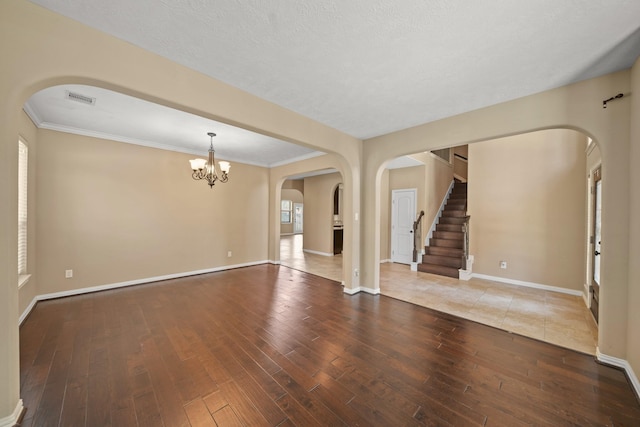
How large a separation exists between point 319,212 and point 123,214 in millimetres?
5617

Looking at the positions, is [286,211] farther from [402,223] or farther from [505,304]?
[505,304]

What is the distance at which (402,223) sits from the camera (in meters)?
6.87

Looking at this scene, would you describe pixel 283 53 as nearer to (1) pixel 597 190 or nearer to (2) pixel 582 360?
(2) pixel 582 360

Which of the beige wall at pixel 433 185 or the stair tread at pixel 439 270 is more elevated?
the beige wall at pixel 433 185

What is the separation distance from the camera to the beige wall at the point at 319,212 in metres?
8.22

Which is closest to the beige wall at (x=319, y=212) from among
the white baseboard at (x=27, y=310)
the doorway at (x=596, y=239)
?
the doorway at (x=596, y=239)

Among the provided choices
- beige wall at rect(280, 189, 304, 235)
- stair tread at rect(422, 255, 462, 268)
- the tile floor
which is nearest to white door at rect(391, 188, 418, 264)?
stair tread at rect(422, 255, 462, 268)

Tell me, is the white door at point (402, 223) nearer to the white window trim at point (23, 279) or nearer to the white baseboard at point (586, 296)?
the white baseboard at point (586, 296)

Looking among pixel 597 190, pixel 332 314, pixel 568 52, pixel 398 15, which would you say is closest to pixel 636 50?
pixel 568 52

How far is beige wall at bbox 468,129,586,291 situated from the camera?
421cm

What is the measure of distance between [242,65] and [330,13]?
1.01 metres

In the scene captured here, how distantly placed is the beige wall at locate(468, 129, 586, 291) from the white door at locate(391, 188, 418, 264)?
155cm

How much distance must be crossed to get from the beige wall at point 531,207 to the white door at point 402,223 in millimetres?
1551

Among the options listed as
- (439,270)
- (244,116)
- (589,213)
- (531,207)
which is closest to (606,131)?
(589,213)
